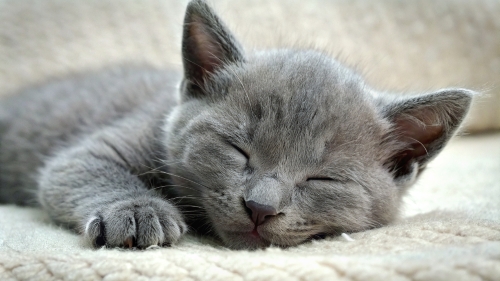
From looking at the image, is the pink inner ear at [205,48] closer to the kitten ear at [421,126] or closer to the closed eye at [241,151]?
the closed eye at [241,151]

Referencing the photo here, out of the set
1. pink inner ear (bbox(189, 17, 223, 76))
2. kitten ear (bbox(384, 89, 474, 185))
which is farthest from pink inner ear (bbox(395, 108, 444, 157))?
pink inner ear (bbox(189, 17, 223, 76))

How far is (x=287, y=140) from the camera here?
1158 millimetres

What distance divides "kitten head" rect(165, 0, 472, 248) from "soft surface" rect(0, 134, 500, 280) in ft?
0.28

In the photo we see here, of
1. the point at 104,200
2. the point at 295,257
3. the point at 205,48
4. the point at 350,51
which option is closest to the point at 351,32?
the point at 350,51

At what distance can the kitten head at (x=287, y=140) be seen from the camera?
1.13 m

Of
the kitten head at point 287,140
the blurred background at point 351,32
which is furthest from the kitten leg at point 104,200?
the blurred background at point 351,32

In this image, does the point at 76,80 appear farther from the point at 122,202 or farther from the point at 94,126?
the point at 122,202

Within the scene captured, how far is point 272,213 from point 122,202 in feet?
1.31

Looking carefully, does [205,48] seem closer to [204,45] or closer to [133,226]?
[204,45]

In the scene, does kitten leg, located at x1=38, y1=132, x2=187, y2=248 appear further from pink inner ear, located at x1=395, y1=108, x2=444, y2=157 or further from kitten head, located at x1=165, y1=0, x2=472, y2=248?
pink inner ear, located at x1=395, y1=108, x2=444, y2=157

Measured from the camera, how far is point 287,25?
2746mm

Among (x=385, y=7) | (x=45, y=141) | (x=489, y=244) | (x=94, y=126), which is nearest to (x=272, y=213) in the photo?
(x=489, y=244)

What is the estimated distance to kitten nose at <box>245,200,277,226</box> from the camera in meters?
1.06

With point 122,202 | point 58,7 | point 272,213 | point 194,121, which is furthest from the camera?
point 58,7
